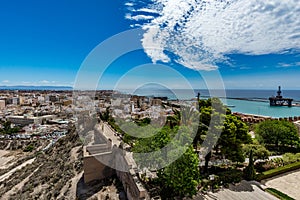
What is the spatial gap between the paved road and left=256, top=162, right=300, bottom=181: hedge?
17 centimetres

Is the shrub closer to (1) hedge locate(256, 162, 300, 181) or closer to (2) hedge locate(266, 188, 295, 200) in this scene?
(1) hedge locate(256, 162, 300, 181)

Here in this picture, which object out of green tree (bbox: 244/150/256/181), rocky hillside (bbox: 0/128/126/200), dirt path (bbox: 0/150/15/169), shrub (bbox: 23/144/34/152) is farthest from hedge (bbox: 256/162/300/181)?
shrub (bbox: 23/144/34/152)

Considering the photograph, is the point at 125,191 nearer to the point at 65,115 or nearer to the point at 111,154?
the point at 111,154

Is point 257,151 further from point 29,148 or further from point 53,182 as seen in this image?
point 29,148

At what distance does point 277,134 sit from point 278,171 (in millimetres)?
3627

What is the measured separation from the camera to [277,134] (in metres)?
11.4

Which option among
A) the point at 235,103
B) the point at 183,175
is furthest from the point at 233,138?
the point at 235,103

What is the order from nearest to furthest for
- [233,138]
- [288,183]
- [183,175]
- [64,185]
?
[183,175] < [233,138] < [288,183] < [64,185]

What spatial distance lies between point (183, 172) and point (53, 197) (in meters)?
6.14

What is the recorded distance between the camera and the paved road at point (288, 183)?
7.05 m

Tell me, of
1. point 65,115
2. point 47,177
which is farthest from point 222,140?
point 65,115

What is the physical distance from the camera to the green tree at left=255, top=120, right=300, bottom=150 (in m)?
11.2

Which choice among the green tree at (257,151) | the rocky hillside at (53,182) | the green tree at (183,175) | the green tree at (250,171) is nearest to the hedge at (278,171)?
the green tree at (250,171)

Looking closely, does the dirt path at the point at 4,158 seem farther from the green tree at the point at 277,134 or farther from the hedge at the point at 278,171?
the green tree at the point at 277,134
